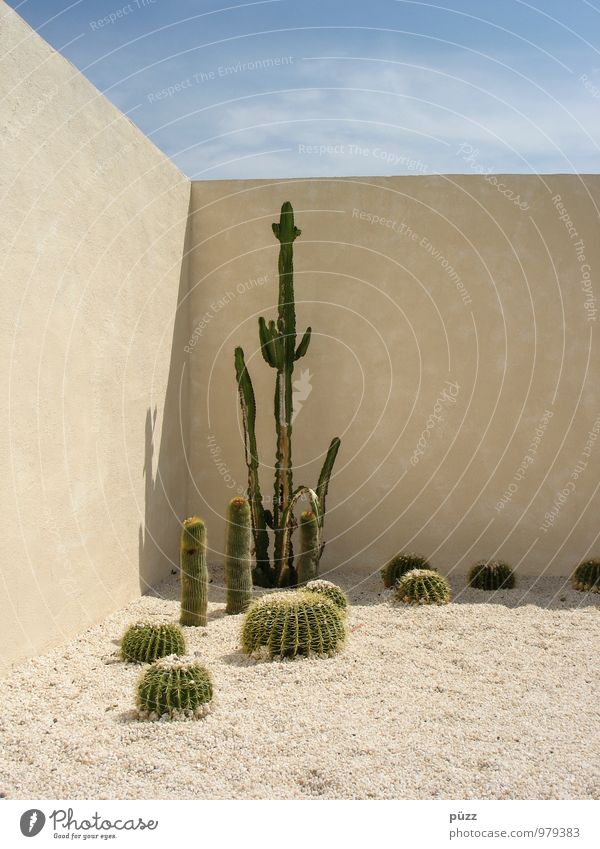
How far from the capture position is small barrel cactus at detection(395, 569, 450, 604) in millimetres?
5137

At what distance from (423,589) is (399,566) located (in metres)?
0.55

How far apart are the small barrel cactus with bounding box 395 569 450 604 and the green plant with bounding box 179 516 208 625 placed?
1285 millimetres

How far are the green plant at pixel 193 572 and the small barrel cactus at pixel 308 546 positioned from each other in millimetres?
770

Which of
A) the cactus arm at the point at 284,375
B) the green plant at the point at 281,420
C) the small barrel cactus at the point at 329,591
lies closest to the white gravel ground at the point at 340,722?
the small barrel cactus at the point at 329,591

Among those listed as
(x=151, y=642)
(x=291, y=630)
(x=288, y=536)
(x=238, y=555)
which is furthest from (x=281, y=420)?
(x=151, y=642)

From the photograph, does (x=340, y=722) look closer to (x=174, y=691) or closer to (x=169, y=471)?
(x=174, y=691)

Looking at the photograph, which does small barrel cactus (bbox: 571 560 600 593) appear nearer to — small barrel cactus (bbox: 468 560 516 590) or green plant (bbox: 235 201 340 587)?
small barrel cactus (bbox: 468 560 516 590)

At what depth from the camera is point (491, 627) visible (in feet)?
15.5

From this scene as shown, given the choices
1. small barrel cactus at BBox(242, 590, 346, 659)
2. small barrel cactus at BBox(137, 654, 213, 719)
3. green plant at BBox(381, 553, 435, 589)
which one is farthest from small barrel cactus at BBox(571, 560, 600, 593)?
small barrel cactus at BBox(137, 654, 213, 719)

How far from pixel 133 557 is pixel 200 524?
3.20 ft

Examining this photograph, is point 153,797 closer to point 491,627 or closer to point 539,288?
point 491,627

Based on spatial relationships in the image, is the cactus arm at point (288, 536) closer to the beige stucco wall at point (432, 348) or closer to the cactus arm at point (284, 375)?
the cactus arm at point (284, 375)

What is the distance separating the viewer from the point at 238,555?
4.80 m

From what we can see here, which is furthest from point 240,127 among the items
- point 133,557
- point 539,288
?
point 133,557
